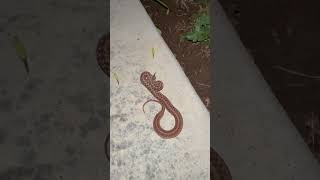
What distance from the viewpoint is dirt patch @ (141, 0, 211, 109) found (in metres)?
1.45

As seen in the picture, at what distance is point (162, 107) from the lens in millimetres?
1413

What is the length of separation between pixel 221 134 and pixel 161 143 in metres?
0.19

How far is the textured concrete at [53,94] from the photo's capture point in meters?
1.31

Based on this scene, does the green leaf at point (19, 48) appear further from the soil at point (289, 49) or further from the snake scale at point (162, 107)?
the soil at point (289, 49)

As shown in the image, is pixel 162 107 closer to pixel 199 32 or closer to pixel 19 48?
pixel 199 32

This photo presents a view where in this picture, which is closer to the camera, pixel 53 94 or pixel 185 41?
pixel 53 94

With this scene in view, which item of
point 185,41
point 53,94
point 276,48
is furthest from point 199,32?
point 53,94

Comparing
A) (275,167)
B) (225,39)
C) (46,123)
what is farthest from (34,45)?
(275,167)

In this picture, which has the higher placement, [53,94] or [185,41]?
[185,41]

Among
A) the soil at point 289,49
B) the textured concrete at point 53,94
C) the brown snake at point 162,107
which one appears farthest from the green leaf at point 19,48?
the soil at point 289,49

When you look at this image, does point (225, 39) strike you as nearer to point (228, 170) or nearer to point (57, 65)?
point (228, 170)

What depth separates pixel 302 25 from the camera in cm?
146

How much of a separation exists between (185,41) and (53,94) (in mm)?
Result: 463

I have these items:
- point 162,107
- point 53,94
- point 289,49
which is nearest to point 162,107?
point 162,107
